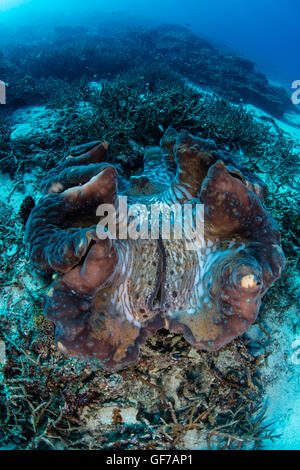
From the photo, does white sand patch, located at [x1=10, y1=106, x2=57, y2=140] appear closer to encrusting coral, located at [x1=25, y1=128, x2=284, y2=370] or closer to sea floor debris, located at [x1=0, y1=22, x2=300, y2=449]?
sea floor debris, located at [x1=0, y1=22, x2=300, y2=449]

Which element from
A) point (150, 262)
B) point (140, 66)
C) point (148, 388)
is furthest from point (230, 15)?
point (148, 388)

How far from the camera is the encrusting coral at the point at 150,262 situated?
1.61 m

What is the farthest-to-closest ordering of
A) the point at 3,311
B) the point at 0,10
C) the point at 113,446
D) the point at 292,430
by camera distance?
the point at 0,10, the point at 3,311, the point at 292,430, the point at 113,446

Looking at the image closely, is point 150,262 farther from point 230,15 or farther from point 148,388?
point 230,15

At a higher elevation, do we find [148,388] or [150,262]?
[150,262]

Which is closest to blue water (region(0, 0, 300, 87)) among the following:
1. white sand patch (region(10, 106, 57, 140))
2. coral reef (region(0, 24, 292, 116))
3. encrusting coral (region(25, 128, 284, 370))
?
coral reef (region(0, 24, 292, 116))

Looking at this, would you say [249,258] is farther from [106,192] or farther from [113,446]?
[113,446]

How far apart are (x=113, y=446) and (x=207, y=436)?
687 mm

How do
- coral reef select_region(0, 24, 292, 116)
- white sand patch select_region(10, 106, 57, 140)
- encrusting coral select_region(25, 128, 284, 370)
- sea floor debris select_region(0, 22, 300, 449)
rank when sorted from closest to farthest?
1. encrusting coral select_region(25, 128, 284, 370)
2. sea floor debris select_region(0, 22, 300, 449)
3. white sand patch select_region(10, 106, 57, 140)
4. coral reef select_region(0, 24, 292, 116)

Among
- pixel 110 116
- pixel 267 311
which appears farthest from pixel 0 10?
pixel 267 311

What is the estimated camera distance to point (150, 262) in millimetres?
2043

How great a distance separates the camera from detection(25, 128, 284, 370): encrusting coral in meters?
1.61

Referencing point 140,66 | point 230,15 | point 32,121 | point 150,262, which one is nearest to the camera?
point 150,262

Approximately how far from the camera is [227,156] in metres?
2.15
